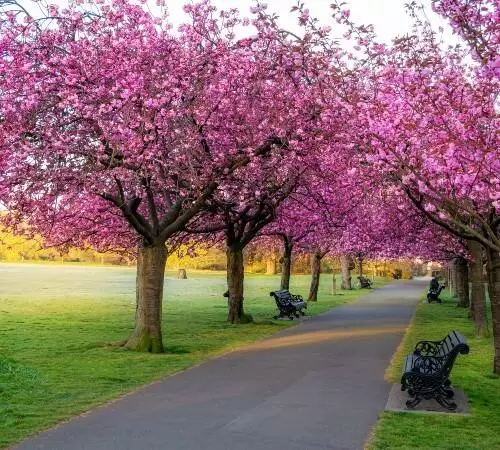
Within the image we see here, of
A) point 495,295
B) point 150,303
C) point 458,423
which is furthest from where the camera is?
point 150,303

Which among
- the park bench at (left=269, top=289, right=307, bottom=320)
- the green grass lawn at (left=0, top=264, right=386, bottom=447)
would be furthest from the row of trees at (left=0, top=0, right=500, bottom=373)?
the park bench at (left=269, top=289, right=307, bottom=320)

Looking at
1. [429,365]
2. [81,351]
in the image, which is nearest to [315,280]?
[81,351]

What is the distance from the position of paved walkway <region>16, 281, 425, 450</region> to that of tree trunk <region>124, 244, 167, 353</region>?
2070mm

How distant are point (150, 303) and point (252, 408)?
7507mm

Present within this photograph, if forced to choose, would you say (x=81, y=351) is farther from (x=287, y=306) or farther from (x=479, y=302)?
(x=479, y=302)

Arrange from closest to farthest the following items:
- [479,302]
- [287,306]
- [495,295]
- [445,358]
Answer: [445,358]
[495,295]
[479,302]
[287,306]

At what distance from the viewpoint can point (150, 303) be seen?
1645 centimetres

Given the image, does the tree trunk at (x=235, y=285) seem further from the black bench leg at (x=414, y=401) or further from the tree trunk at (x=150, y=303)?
the black bench leg at (x=414, y=401)

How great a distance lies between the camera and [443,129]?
9617 millimetres

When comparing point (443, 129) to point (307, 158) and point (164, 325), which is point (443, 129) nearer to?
point (307, 158)

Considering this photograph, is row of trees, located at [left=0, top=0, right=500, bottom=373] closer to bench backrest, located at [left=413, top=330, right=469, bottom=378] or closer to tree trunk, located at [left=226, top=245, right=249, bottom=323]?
bench backrest, located at [left=413, top=330, right=469, bottom=378]

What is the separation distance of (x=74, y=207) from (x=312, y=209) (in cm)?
865

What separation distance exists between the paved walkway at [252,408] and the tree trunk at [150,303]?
6.79ft

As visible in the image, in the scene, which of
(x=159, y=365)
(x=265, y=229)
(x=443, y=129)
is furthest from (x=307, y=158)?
(x=265, y=229)
